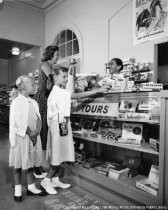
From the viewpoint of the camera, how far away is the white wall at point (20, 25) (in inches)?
185

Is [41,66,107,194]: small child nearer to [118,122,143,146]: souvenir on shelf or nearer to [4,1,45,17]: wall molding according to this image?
[118,122,143,146]: souvenir on shelf

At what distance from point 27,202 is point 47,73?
1571 millimetres

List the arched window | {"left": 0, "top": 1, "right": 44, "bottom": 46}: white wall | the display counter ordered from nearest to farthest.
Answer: the display counter, the arched window, {"left": 0, "top": 1, "right": 44, "bottom": 46}: white wall

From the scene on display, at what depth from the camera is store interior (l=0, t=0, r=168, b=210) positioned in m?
2.04

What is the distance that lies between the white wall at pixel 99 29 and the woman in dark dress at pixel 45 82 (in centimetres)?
109

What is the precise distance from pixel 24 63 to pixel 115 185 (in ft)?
16.7

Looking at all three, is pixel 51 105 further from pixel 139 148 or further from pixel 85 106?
pixel 139 148

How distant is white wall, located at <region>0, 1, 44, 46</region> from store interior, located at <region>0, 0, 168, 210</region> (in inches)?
0.9

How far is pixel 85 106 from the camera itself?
286cm

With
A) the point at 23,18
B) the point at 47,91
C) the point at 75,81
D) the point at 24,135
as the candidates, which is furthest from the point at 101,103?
the point at 23,18

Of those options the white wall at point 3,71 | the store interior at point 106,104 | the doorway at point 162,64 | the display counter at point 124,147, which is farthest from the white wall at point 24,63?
the doorway at point 162,64

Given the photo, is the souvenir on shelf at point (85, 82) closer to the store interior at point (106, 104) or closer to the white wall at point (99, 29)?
the store interior at point (106, 104)

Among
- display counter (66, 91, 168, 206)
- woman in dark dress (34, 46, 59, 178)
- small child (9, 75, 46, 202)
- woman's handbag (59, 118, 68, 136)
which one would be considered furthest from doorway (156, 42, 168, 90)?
small child (9, 75, 46, 202)

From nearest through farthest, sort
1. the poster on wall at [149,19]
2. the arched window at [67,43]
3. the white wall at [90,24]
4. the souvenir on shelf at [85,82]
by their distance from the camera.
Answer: the poster on wall at [149,19] → the souvenir on shelf at [85,82] → the white wall at [90,24] → the arched window at [67,43]
